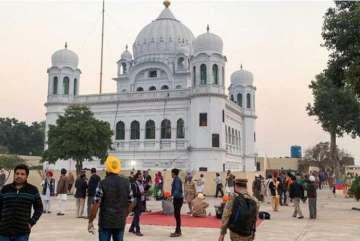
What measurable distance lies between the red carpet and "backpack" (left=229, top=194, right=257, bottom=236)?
8.20m

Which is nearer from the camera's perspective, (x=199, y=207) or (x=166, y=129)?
(x=199, y=207)

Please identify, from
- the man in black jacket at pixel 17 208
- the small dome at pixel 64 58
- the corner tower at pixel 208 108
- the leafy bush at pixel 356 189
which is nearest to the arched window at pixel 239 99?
the corner tower at pixel 208 108

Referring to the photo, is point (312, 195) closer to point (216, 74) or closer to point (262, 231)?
point (262, 231)

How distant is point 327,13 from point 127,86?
3695 centimetres

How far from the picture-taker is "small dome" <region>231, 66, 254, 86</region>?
5869cm

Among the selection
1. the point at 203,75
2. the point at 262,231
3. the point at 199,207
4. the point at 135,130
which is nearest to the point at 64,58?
the point at 135,130

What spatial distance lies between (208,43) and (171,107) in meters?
7.52

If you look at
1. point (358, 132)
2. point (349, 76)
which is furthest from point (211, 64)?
point (349, 76)

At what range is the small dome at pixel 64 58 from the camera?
170 ft

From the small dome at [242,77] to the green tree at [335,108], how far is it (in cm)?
1444

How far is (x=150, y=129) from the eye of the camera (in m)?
47.4

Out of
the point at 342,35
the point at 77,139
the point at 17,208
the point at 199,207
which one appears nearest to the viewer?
the point at 17,208

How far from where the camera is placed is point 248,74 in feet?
194

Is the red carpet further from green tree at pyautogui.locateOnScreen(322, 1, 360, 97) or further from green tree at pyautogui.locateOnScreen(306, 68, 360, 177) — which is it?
green tree at pyautogui.locateOnScreen(306, 68, 360, 177)
